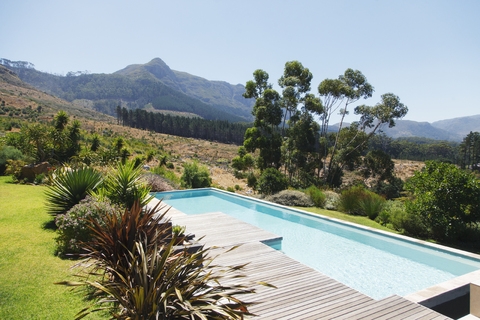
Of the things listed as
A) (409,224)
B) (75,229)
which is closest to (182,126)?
(409,224)

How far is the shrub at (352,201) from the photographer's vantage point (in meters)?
8.11

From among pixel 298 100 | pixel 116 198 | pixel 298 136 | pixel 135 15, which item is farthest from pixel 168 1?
pixel 116 198

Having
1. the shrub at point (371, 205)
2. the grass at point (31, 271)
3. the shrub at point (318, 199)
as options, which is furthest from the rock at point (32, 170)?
the shrub at point (371, 205)

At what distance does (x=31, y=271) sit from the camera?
9.35 feet

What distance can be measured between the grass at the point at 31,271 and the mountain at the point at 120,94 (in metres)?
157

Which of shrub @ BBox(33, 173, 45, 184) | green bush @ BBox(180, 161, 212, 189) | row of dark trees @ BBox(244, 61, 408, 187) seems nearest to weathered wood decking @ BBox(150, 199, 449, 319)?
shrub @ BBox(33, 173, 45, 184)

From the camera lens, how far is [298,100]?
1423 centimetres

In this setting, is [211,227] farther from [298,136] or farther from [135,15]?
[135,15]

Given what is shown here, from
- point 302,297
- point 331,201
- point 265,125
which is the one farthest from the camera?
point 265,125

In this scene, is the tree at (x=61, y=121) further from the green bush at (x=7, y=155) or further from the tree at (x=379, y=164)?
the tree at (x=379, y=164)

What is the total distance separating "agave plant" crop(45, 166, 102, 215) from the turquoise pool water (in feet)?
6.35

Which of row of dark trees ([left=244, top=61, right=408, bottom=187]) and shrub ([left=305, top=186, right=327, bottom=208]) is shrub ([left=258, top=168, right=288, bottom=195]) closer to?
shrub ([left=305, top=186, right=327, bottom=208])

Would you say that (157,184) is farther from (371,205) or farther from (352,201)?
(371,205)

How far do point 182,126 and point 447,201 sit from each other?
64938mm
